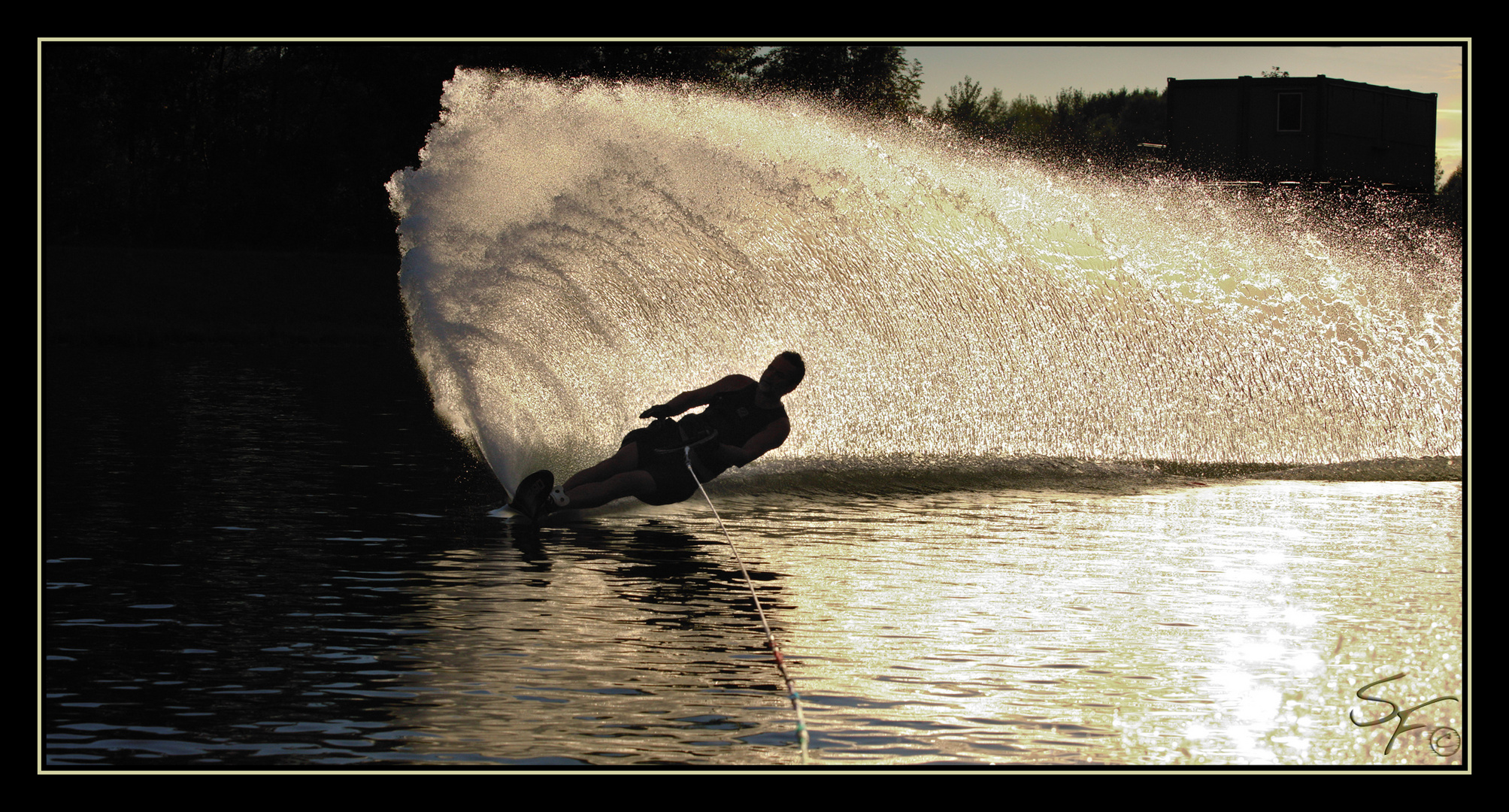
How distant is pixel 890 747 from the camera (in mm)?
5934

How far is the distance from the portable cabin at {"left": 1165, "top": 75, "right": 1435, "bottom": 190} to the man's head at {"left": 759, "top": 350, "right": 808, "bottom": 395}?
935 inches

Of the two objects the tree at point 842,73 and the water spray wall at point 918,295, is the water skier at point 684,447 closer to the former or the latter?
the water spray wall at point 918,295

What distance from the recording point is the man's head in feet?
35.9

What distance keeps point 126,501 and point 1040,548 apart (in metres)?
6.82

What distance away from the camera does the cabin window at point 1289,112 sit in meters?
32.3

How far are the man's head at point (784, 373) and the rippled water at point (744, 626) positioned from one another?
0.99m

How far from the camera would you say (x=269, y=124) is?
4562cm

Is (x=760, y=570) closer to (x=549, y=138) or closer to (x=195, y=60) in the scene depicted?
(x=549, y=138)

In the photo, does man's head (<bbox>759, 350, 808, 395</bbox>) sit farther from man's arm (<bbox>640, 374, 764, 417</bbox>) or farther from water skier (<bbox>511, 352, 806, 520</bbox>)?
man's arm (<bbox>640, 374, 764, 417</bbox>)

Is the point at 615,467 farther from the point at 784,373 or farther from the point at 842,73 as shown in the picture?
the point at 842,73

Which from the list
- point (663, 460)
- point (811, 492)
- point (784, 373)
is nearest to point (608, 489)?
point (663, 460)

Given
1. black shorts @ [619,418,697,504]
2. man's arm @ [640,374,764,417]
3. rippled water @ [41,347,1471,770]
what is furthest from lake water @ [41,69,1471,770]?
man's arm @ [640,374,764,417]

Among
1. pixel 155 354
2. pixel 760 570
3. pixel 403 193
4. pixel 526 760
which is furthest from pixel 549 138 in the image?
pixel 155 354

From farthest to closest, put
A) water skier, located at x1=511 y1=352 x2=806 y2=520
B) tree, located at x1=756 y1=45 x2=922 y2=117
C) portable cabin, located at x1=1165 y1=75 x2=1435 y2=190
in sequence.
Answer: tree, located at x1=756 y1=45 x2=922 y2=117, portable cabin, located at x1=1165 y1=75 x2=1435 y2=190, water skier, located at x1=511 y1=352 x2=806 y2=520
